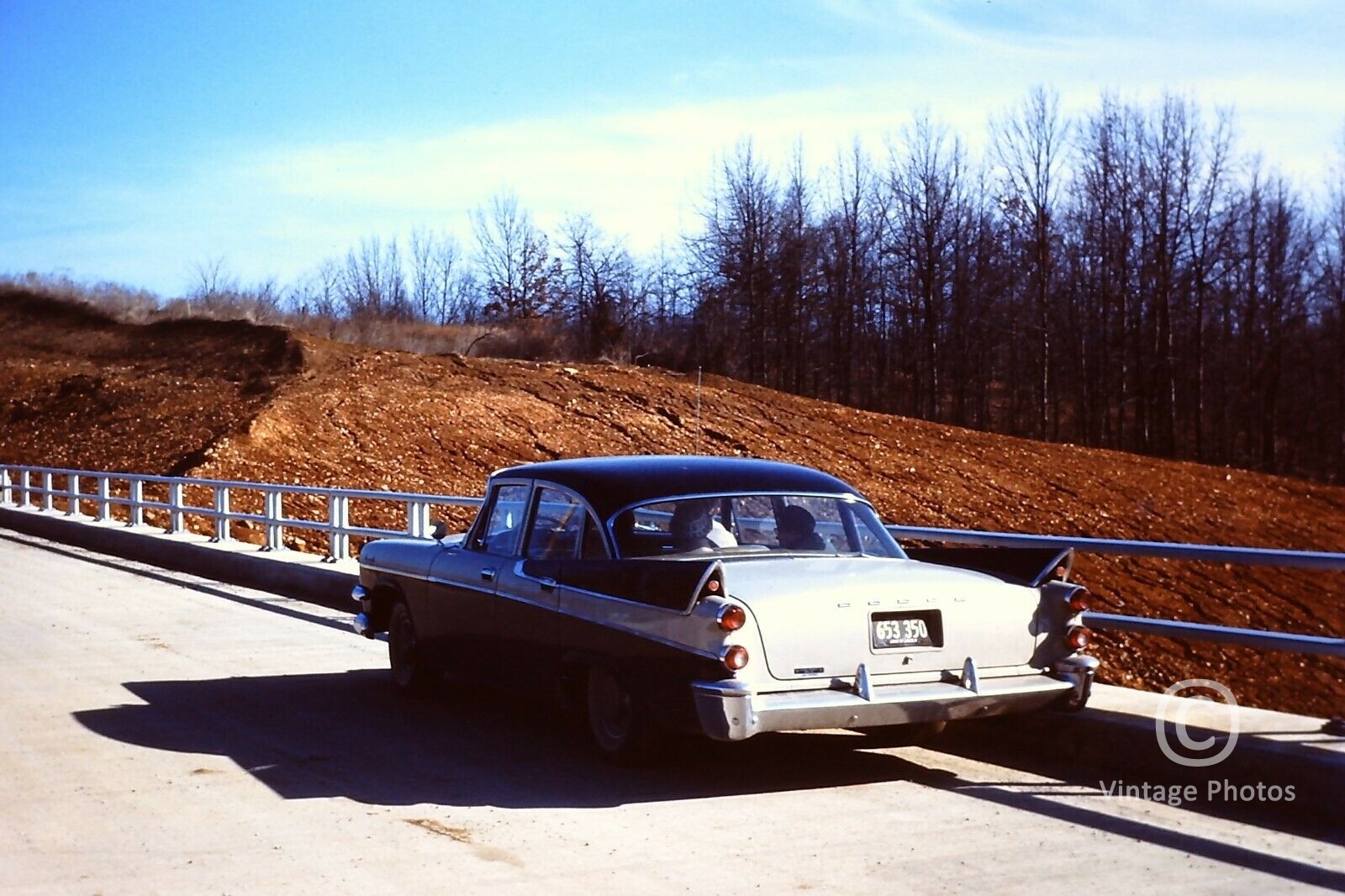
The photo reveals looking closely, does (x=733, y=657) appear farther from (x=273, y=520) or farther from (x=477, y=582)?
(x=273, y=520)

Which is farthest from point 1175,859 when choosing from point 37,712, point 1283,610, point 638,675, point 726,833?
point 1283,610

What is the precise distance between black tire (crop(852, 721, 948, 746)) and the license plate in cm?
113

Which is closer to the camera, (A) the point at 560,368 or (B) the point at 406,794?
Result: (B) the point at 406,794

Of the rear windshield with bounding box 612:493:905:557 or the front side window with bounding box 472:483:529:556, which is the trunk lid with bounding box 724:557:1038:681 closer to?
the rear windshield with bounding box 612:493:905:557

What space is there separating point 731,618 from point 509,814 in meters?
1.33

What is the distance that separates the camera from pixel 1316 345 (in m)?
66.5

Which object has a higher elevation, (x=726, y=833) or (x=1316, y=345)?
(x=1316, y=345)

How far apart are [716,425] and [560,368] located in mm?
7521

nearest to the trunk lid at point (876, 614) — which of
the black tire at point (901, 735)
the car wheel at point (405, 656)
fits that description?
the black tire at point (901, 735)

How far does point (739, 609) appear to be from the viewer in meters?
6.52

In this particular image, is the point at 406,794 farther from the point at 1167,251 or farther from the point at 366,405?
the point at 1167,251

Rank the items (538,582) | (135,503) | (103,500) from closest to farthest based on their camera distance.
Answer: (538,582), (135,503), (103,500)

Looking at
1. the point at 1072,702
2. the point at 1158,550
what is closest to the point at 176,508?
the point at 1158,550

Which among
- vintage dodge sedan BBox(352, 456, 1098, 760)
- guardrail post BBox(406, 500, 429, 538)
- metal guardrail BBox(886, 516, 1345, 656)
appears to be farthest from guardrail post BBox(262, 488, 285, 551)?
metal guardrail BBox(886, 516, 1345, 656)
